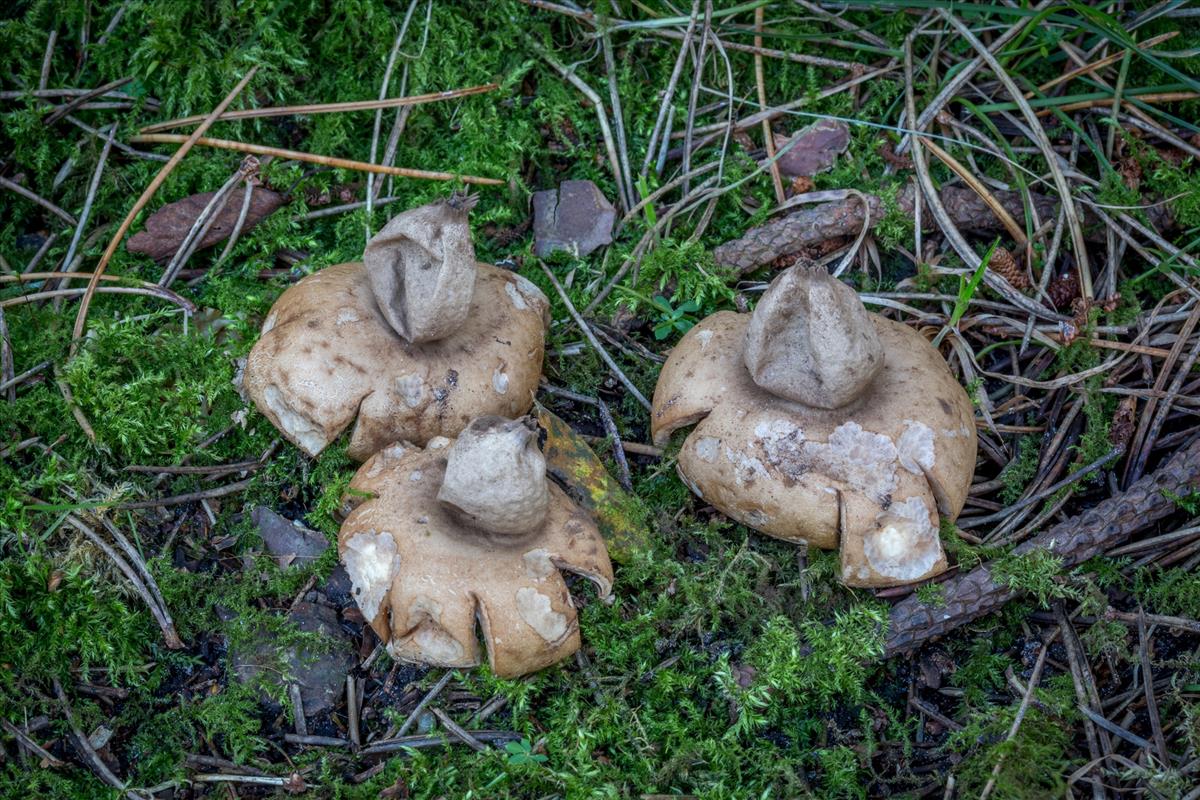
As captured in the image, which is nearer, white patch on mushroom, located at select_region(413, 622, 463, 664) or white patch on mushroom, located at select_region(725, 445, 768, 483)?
white patch on mushroom, located at select_region(413, 622, 463, 664)

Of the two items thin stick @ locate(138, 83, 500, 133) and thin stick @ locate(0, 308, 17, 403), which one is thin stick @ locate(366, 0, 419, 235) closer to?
thin stick @ locate(138, 83, 500, 133)

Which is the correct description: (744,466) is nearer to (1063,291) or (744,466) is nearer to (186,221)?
(1063,291)

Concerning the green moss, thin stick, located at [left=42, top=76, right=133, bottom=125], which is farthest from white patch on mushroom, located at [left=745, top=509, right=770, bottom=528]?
thin stick, located at [left=42, top=76, right=133, bottom=125]

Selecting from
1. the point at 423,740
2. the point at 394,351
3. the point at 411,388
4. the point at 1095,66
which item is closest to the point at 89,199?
the point at 394,351

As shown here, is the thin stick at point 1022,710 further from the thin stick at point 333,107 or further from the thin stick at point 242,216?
the thin stick at point 242,216

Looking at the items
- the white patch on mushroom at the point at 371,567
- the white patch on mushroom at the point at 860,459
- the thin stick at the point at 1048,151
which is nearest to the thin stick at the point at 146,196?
the white patch on mushroom at the point at 371,567

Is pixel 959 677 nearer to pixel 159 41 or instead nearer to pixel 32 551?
pixel 32 551
